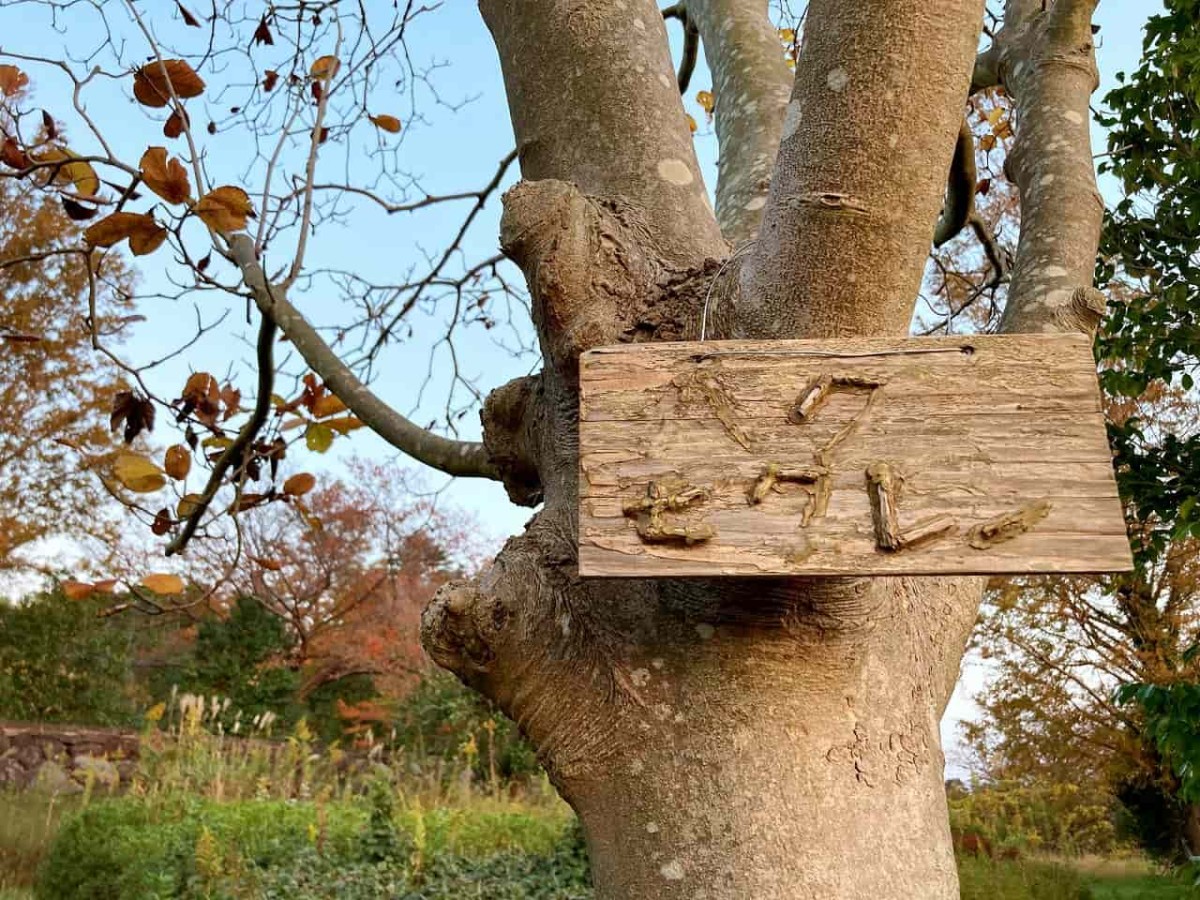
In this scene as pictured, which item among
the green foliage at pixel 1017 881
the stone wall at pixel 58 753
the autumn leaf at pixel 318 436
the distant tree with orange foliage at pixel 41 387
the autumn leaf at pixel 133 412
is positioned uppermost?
the distant tree with orange foliage at pixel 41 387

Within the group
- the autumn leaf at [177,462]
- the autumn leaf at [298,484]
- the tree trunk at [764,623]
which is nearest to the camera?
the tree trunk at [764,623]

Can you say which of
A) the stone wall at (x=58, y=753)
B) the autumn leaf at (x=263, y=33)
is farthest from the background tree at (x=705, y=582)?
the stone wall at (x=58, y=753)

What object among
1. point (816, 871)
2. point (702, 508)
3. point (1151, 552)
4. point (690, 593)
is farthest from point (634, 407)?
point (1151, 552)

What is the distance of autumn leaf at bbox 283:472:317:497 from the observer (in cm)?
211

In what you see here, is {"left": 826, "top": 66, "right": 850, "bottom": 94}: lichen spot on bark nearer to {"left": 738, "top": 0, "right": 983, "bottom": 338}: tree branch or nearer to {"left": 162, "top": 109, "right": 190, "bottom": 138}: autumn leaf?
{"left": 738, "top": 0, "right": 983, "bottom": 338}: tree branch

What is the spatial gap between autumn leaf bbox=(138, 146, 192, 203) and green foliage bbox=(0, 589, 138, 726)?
10.5 meters

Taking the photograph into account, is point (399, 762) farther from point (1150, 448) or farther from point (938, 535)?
point (938, 535)

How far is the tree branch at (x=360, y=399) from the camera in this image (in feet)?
6.42

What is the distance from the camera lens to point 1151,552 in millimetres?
4098

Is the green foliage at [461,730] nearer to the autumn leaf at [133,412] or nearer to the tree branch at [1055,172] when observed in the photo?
the autumn leaf at [133,412]

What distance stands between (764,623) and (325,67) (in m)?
2.23

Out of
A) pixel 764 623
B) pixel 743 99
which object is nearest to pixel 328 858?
pixel 743 99

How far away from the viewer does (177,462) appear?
1908 mm

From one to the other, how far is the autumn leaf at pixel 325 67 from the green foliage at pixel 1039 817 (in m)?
5.74
